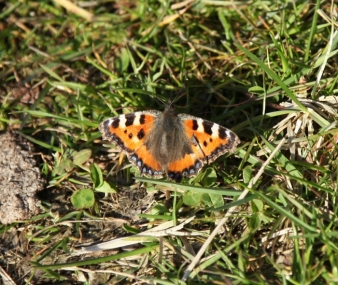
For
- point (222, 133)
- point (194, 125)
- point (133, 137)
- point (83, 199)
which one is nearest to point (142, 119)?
point (133, 137)

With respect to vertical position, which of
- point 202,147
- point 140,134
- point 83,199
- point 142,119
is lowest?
point 83,199

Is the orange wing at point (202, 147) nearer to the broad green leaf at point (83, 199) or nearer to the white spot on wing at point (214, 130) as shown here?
the white spot on wing at point (214, 130)

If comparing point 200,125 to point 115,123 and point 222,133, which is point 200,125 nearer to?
point 222,133

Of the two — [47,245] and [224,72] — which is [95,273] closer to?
[47,245]

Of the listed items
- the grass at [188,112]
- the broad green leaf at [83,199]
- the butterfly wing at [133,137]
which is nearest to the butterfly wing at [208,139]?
the grass at [188,112]

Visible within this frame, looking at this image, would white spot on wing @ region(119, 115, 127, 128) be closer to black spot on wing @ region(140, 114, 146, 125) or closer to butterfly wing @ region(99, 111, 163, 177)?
butterfly wing @ region(99, 111, 163, 177)

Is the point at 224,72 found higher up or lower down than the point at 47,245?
higher up

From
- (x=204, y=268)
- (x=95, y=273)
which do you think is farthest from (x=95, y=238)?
(x=204, y=268)

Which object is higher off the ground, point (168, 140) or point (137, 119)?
point (137, 119)
